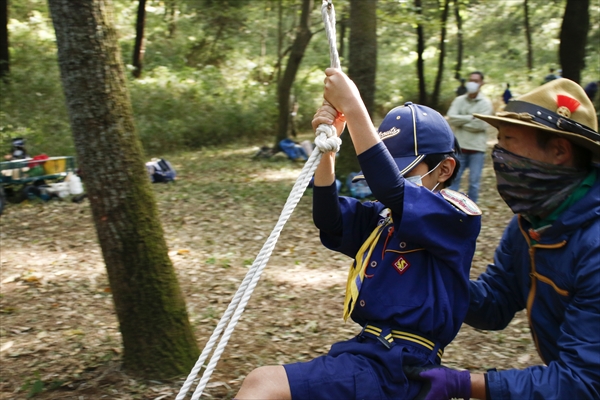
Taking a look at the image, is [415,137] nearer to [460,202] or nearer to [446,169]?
[446,169]

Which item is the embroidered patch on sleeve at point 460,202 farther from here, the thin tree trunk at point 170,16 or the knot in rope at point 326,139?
the thin tree trunk at point 170,16

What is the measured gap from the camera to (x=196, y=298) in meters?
5.86

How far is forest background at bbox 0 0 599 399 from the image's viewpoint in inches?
179

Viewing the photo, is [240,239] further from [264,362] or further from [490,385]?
[490,385]

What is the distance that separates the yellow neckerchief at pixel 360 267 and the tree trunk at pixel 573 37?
945 cm

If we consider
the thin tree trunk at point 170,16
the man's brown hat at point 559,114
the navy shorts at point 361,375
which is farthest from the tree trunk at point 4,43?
the man's brown hat at point 559,114

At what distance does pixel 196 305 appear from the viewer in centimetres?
567

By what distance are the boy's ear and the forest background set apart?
2089mm

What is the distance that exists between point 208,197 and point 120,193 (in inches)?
271

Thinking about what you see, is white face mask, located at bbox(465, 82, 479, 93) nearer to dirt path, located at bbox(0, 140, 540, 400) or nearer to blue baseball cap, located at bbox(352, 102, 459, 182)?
dirt path, located at bbox(0, 140, 540, 400)

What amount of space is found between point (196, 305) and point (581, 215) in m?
Result: 4.28

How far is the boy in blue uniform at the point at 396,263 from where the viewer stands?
2035 mm

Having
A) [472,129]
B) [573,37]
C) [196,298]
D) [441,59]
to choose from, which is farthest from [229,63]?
[196,298]

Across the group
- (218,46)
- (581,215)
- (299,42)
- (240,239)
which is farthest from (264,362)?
(218,46)
